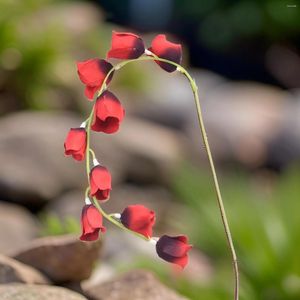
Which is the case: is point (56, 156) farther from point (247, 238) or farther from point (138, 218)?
point (138, 218)

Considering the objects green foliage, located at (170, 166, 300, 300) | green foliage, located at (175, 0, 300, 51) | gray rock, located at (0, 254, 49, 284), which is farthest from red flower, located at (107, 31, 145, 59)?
green foliage, located at (175, 0, 300, 51)

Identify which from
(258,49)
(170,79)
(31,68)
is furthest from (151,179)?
(258,49)

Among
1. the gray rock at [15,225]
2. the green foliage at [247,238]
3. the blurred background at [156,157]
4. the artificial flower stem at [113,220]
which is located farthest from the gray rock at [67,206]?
the artificial flower stem at [113,220]

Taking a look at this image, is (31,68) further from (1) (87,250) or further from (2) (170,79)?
(1) (87,250)

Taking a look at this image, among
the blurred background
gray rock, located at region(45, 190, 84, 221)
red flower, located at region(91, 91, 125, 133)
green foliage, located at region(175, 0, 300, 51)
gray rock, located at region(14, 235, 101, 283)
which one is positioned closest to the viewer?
red flower, located at region(91, 91, 125, 133)

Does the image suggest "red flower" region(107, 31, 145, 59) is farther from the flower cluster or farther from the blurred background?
the blurred background

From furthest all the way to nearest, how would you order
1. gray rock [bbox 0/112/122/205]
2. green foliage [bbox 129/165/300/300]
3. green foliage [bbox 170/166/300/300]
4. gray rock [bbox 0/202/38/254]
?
gray rock [bbox 0/112/122/205] → gray rock [bbox 0/202/38/254] → green foliage [bbox 170/166/300/300] → green foliage [bbox 129/165/300/300]
